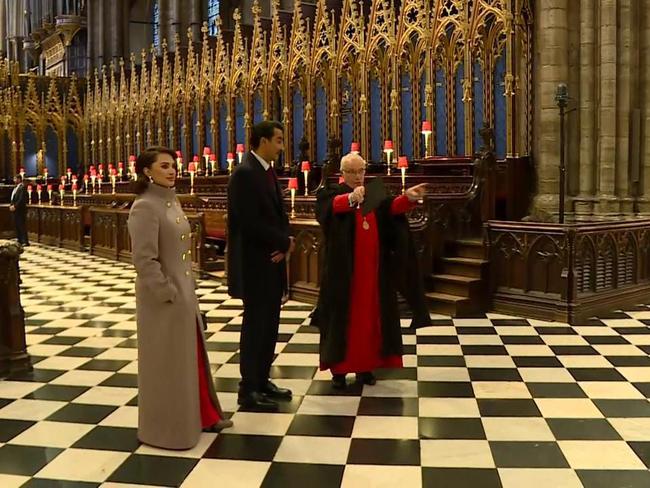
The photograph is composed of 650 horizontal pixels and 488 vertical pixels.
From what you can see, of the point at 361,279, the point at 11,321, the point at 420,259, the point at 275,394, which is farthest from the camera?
the point at 420,259

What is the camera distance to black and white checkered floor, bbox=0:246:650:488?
339 cm

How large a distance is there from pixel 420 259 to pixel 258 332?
3720 millimetres

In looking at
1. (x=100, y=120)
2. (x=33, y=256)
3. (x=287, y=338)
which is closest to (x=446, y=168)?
(x=287, y=338)

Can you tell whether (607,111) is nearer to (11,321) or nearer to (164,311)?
(11,321)

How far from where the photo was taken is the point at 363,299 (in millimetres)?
4680

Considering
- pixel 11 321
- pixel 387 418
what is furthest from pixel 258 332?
pixel 11 321

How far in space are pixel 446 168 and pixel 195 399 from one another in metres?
7.13

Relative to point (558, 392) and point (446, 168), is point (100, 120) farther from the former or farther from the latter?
point (558, 392)

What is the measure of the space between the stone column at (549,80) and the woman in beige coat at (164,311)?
6.66 metres

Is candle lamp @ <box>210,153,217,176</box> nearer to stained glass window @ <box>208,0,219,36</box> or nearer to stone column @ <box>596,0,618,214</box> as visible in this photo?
stone column @ <box>596,0,618,214</box>

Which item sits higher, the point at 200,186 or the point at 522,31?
the point at 522,31

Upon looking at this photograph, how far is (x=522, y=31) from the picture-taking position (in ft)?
31.4

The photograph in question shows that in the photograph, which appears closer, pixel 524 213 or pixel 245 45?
pixel 524 213

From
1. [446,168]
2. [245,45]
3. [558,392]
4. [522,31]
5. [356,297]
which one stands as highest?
[245,45]
